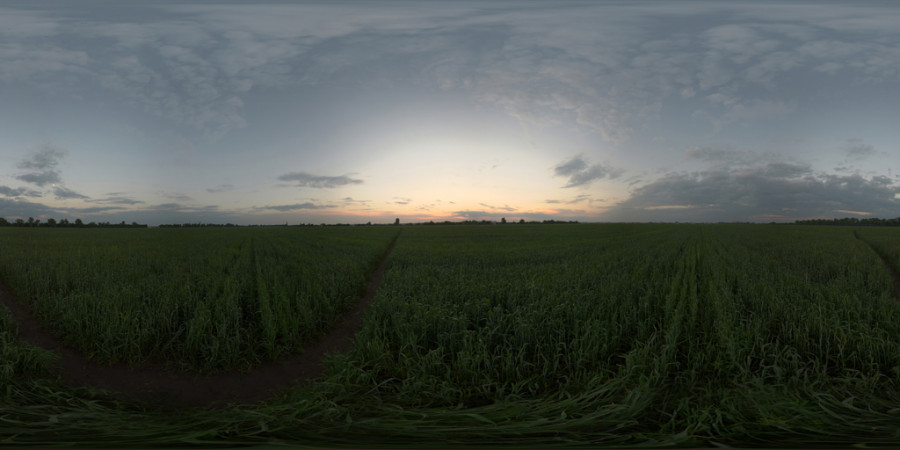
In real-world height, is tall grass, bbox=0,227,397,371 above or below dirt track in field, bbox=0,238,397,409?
above

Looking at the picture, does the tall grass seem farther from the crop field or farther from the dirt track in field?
the dirt track in field

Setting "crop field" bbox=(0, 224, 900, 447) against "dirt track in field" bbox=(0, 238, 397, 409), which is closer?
"crop field" bbox=(0, 224, 900, 447)

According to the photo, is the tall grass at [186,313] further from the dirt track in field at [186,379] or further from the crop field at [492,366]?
the dirt track in field at [186,379]

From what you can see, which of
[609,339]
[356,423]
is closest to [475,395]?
[356,423]

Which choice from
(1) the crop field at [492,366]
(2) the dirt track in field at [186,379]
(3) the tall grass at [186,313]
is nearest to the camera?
(1) the crop field at [492,366]

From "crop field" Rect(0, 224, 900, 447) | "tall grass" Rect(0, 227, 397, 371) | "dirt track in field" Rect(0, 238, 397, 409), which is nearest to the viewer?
"crop field" Rect(0, 224, 900, 447)

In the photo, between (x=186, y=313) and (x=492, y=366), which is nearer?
(x=492, y=366)

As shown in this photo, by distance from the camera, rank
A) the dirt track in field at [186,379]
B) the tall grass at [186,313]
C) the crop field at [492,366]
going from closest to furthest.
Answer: the crop field at [492,366]
the dirt track in field at [186,379]
the tall grass at [186,313]

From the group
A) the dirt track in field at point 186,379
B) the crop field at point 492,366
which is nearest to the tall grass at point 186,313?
the crop field at point 492,366

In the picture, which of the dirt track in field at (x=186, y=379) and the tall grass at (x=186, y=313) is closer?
the dirt track in field at (x=186, y=379)

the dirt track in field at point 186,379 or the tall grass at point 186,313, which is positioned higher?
the tall grass at point 186,313

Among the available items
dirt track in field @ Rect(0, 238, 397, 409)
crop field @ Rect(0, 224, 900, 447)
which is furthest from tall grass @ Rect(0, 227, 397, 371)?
dirt track in field @ Rect(0, 238, 397, 409)

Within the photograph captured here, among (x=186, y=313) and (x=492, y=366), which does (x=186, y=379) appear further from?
(x=492, y=366)

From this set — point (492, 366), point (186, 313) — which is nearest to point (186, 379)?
point (186, 313)
